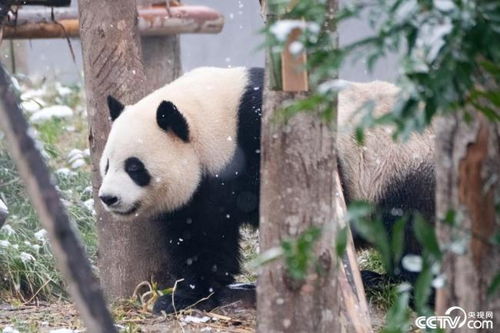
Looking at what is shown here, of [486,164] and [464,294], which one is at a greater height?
[486,164]

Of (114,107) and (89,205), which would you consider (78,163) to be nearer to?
(89,205)

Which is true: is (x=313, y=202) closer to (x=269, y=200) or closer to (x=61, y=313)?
(x=269, y=200)

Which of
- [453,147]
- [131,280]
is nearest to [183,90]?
[131,280]

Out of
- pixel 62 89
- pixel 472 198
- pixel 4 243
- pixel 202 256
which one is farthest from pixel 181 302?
pixel 62 89

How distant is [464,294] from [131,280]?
2686 mm

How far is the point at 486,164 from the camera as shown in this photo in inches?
84.0

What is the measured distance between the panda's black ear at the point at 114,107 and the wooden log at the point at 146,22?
1.70 metres

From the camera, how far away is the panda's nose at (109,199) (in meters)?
4.17

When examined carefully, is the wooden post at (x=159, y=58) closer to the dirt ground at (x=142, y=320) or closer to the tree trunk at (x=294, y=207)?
the dirt ground at (x=142, y=320)

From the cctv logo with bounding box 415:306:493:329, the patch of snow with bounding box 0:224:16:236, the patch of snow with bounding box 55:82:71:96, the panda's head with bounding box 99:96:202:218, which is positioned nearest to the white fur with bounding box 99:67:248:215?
the panda's head with bounding box 99:96:202:218

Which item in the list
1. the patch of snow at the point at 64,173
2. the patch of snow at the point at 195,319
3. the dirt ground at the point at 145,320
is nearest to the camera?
the dirt ground at the point at 145,320

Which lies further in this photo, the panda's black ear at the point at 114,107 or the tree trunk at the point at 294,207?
the panda's black ear at the point at 114,107

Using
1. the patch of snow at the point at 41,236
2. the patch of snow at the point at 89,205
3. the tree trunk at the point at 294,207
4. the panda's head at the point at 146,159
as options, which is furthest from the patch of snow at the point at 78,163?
the tree trunk at the point at 294,207

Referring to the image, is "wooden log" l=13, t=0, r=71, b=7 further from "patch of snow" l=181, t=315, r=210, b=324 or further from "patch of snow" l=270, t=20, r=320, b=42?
"patch of snow" l=270, t=20, r=320, b=42
